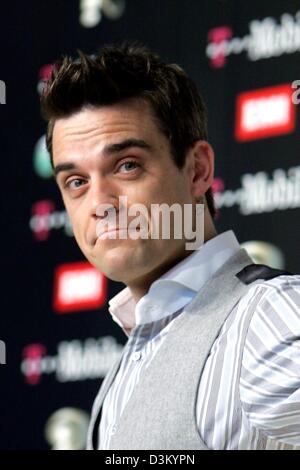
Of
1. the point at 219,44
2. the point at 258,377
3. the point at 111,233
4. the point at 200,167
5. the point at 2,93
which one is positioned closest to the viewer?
the point at 258,377

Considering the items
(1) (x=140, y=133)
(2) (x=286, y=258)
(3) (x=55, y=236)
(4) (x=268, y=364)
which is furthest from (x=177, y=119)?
(3) (x=55, y=236)

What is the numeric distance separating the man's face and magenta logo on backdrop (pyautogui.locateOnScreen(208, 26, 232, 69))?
2.00 ft

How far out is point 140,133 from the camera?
1123 millimetres

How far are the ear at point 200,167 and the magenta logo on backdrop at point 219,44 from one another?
551 millimetres

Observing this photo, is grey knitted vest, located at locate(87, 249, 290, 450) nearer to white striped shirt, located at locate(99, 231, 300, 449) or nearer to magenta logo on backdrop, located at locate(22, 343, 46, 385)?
white striped shirt, located at locate(99, 231, 300, 449)

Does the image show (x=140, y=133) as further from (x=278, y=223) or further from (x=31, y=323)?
(x=31, y=323)

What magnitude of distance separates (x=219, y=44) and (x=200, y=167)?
0.58 meters

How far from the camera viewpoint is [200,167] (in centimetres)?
119

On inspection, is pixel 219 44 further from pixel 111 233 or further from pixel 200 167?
pixel 111 233

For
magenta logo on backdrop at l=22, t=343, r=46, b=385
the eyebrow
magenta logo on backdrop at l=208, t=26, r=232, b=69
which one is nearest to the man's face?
the eyebrow

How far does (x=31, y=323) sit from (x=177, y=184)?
775 mm

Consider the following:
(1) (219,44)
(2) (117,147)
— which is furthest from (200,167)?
(1) (219,44)

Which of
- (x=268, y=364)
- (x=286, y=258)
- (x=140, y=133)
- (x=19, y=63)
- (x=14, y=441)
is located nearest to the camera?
(x=268, y=364)

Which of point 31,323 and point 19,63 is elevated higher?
point 19,63
